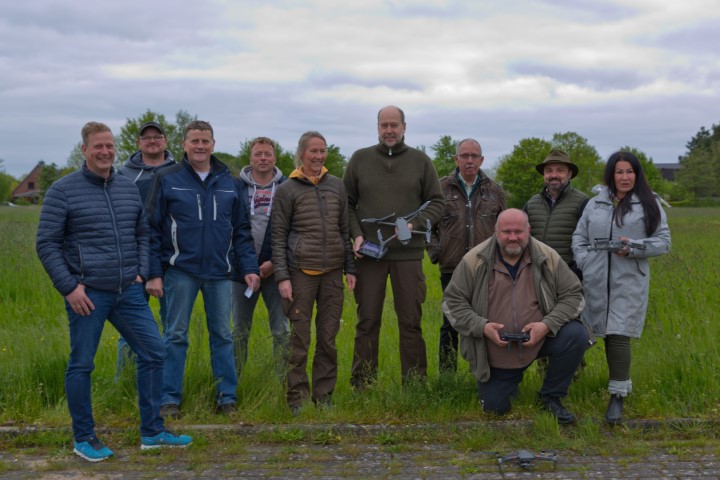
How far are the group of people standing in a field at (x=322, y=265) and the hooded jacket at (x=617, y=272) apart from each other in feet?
0.04

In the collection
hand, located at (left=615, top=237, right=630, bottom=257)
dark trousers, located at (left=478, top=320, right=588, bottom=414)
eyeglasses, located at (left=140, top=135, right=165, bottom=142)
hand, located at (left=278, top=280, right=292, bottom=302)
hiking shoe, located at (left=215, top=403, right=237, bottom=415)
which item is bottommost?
hiking shoe, located at (left=215, top=403, right=237, bottom=415)

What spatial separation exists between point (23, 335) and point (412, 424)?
4.04m

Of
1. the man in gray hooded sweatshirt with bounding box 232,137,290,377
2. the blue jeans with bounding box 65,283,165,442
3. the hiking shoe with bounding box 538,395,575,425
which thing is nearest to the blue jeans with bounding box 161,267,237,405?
the man in gray hooded sweatshirt with bounding box 232,137,290,377

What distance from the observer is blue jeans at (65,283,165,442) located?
4.83m

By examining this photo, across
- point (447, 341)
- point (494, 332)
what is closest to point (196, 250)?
point (494, 332)

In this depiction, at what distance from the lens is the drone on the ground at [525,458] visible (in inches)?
183

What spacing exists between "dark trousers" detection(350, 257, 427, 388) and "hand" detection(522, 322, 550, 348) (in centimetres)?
104

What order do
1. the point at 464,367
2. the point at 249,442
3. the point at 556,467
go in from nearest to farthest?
1. the point at 556,467
2. the point at 249,442
3. the point at 464,367

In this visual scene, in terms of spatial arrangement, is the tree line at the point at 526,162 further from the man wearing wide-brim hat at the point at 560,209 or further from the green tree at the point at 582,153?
the man wearing wide-brim hat at the point at 560,209

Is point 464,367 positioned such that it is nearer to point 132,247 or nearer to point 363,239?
point 363,239

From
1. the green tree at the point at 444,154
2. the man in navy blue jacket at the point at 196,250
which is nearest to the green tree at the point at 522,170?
the green tree at the point at 444,154

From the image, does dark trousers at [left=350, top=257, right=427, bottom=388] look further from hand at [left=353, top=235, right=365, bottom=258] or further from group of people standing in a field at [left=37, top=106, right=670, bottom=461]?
hand at [left=353, top=235, right=365, bottom=258]

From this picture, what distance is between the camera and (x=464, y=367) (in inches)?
261

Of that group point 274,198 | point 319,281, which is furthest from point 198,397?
point 274,198
